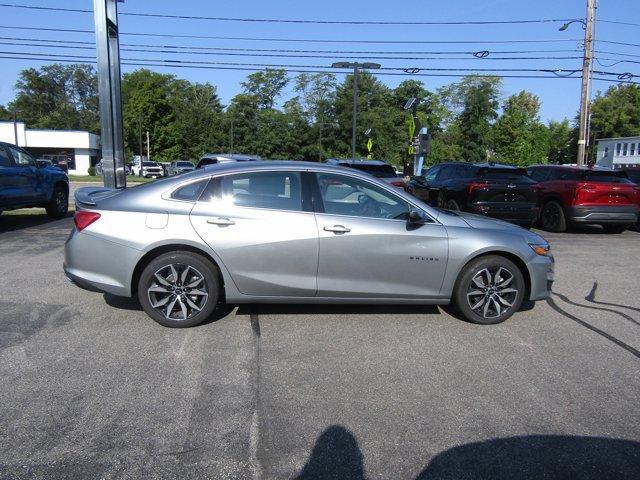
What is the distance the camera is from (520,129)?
71.7 m

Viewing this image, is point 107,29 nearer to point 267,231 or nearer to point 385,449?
point 267,231

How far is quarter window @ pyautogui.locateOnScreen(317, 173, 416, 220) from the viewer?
518 cm

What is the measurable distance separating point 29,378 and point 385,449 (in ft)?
8.64

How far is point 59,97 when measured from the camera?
11112cm

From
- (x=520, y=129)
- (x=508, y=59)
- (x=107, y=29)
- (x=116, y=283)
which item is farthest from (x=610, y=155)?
(x=116, y=283)

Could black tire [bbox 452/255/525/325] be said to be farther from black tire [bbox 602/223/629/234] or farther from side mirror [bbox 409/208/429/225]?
black tire [bbox 602/223/629/234]

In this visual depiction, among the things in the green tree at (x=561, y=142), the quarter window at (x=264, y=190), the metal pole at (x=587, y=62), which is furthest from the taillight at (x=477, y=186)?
the green tree at (x=561, y=142)

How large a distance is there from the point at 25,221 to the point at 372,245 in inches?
403

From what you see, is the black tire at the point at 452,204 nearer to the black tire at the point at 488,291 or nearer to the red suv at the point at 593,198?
the red suv at the point at 593,198

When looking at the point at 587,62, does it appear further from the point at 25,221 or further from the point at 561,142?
the point at 561,142

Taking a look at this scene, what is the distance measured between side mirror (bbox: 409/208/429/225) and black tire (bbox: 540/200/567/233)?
28.7 feet

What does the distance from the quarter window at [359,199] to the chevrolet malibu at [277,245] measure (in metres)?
0.01

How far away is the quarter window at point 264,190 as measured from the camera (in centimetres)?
511

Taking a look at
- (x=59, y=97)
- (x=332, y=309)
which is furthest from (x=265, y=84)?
(x=332, y=309)
